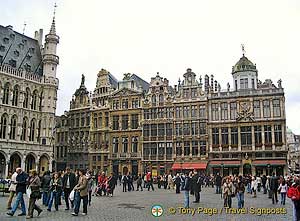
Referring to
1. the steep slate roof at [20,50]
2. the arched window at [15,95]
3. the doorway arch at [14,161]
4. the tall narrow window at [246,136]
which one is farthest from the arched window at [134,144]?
the steep slate roof at [20,50]

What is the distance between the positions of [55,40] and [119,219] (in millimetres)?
44048

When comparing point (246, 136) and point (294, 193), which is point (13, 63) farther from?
point (294, 193)

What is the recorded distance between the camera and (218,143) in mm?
42594

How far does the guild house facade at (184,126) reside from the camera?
134ft

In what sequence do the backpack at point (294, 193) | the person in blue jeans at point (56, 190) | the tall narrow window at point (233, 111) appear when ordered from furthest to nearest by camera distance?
the tall narrow window at point (233, 111) < the person in blue jeans at point (56, 190) < the backpack at point (294, 193)

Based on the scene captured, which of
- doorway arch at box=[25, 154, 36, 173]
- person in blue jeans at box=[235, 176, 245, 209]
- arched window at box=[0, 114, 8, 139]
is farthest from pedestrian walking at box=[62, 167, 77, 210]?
doorway arch at box=[25, 154, 36, 173]

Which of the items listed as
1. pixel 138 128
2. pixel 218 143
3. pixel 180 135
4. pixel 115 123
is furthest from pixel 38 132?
pixel 218 143

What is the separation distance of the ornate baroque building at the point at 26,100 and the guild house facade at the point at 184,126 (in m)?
6.84

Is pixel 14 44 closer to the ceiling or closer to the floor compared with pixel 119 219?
closer to the ceiling

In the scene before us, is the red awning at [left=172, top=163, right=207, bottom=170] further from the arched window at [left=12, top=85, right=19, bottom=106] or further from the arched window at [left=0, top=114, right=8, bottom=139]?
the arched window at [left=12, top=85, right=19, bottom=106]

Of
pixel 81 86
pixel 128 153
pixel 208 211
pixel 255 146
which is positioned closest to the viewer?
pixel 208 211

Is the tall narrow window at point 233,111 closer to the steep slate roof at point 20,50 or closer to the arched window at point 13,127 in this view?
the arched window at point 13,127

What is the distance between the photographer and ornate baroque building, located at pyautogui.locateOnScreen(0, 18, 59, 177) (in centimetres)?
4284

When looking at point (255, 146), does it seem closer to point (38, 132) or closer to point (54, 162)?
point (38, 132)
